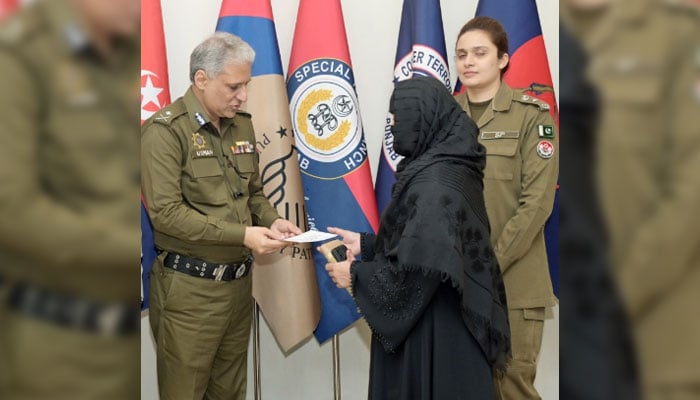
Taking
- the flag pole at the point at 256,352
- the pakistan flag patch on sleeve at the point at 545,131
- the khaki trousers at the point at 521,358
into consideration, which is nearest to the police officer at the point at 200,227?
the flag pole at the point at 256,352

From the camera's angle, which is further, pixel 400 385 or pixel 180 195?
pixel 180 195

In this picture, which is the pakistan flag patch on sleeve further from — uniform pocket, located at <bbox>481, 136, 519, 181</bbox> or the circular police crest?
the circular police crest

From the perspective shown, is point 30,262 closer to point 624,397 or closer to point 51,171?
point 51,171

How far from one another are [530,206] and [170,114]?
4.70 ft

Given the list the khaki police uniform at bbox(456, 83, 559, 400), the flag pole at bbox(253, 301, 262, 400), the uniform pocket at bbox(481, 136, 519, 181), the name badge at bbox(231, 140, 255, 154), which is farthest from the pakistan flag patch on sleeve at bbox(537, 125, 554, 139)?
the flag pole at bbox(253, 301, 262, 400)

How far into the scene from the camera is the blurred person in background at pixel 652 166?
0.86ft

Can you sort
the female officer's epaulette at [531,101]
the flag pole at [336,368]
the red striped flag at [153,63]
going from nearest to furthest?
the female officer's epaulette at [531,101] → the red striped flag at [153,63] → the flag pole at [336,368]

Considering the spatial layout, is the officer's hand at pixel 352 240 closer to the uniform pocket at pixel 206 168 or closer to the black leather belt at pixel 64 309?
the uniform pocket at pixel 206 168

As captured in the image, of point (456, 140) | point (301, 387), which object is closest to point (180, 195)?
point (456, 140)

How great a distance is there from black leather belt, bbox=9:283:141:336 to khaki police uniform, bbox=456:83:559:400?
2.49 m

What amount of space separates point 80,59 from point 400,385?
1.81m

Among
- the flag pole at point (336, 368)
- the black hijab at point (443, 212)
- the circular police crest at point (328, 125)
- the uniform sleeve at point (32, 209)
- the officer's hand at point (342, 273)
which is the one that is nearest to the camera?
the uniform sleeve at point (32, 209)

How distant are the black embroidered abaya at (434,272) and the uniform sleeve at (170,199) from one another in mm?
699

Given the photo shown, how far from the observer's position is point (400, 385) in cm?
194
